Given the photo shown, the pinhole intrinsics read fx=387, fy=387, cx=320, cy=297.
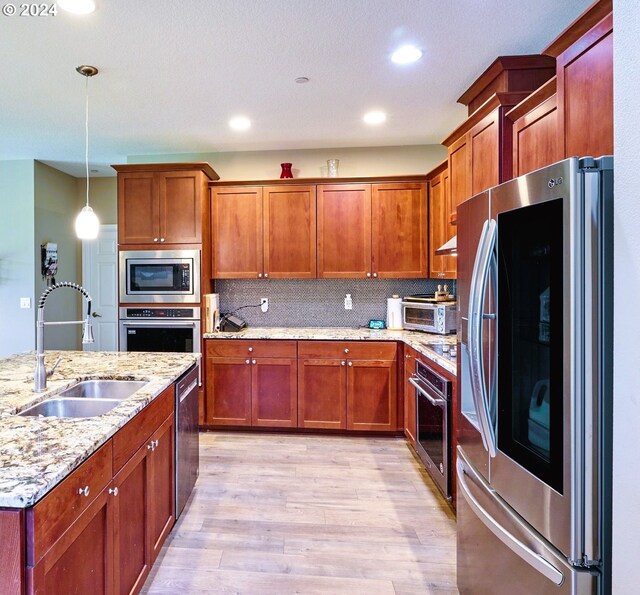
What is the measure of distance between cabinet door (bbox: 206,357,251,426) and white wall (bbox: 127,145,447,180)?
6.37 feet

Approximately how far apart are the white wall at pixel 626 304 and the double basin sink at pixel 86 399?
1.71 metres

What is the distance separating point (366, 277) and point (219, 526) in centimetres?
238

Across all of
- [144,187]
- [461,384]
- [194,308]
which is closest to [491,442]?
[461,384]

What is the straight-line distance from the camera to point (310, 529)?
2.17 m

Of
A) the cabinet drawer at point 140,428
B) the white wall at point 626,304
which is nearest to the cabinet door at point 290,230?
the cabinet drawer at point 140,428

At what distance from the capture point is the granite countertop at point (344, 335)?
3.08m

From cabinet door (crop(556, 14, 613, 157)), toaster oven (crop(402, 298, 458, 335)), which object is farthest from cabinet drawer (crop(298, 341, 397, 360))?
cabinet door (crop(556, 14, 613, 157))

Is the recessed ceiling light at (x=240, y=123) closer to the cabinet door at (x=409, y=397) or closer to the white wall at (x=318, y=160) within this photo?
the white wall at (x=318, y=160)

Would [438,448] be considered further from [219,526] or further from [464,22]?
[464,22]

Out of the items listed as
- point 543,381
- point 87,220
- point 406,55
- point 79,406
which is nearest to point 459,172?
point 406,55

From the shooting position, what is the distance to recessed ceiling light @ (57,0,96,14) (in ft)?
6.06

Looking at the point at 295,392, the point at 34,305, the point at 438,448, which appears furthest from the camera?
the point at 34,305

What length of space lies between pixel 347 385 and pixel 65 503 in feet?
8.51

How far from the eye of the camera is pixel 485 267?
123 centimetres
